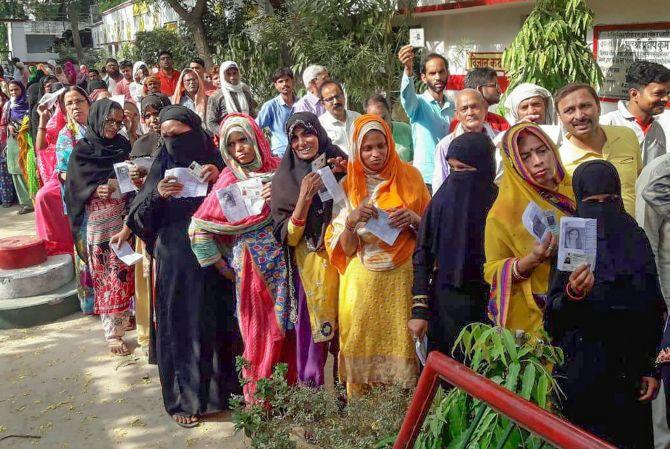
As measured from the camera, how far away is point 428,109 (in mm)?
5094

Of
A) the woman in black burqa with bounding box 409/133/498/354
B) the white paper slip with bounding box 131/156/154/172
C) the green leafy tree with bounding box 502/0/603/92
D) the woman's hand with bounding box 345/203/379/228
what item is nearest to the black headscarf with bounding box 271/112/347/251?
the woman's hand with bounding box 345/203/379/228

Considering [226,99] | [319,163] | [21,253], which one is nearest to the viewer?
[319,163]

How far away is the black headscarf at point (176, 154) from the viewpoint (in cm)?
379

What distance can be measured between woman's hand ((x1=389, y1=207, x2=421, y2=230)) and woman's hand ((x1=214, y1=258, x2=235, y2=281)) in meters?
1.14

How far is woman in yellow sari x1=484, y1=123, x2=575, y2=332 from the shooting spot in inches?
102

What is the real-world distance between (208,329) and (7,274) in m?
2.85

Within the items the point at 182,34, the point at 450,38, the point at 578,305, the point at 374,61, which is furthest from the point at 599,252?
the point at 182,34

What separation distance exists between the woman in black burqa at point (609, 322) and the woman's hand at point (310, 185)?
1287 millimetres

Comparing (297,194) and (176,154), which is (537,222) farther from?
(176,154)

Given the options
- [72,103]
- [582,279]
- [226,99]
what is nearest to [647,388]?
[582,279]

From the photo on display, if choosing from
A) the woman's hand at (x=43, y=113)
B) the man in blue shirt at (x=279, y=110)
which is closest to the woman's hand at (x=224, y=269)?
the man in blue shirt at (x=279, y=110)

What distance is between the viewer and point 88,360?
496 centimetres

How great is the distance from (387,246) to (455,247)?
0.41m

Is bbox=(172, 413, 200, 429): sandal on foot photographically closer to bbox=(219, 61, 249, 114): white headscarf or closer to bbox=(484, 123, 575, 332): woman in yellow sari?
bbox=(484, 123, 575, 332): woman in yellow sari
